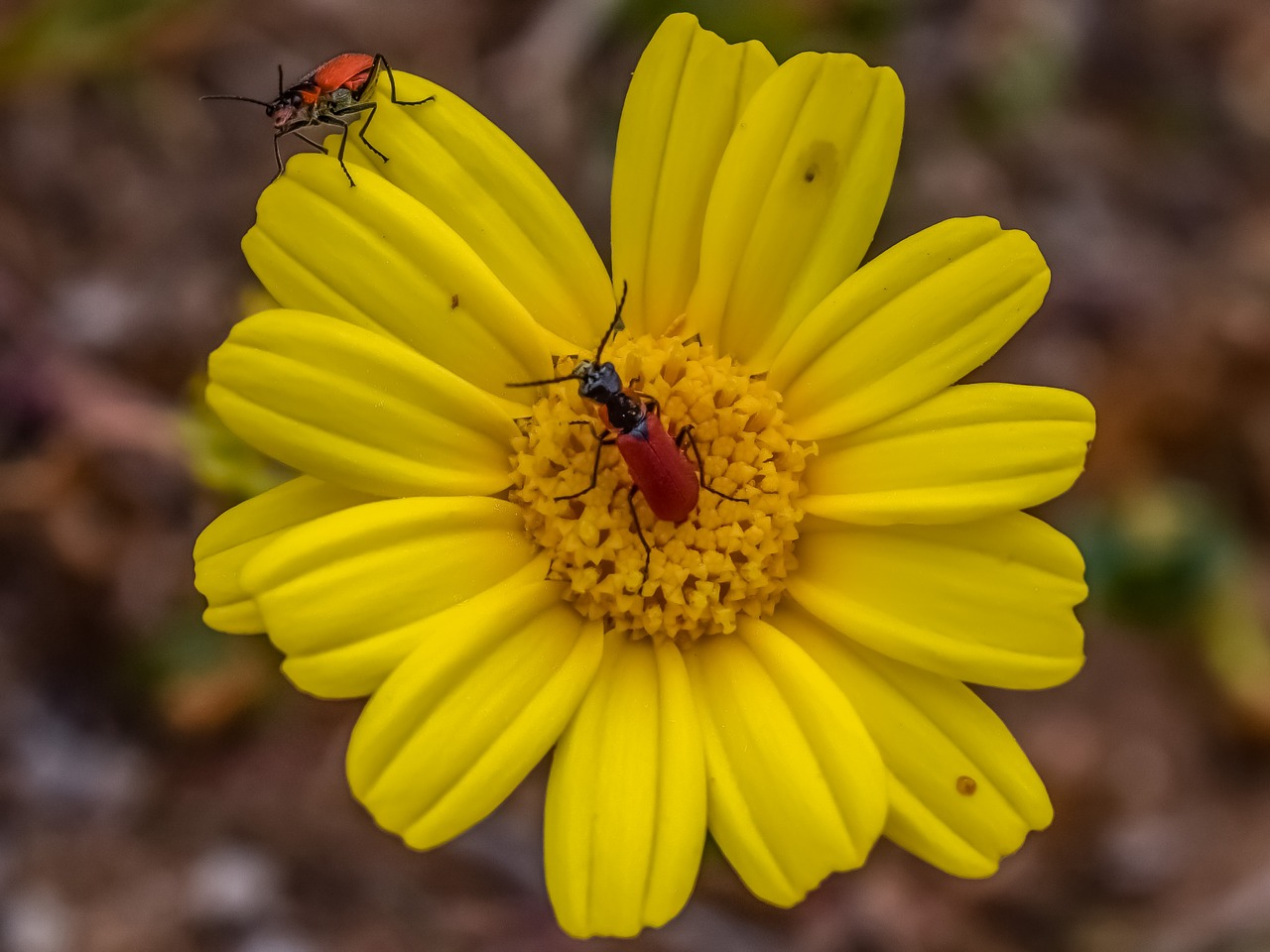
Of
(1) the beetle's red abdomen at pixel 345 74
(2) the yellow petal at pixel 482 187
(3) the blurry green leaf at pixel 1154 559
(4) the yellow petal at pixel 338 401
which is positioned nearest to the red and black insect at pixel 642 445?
(2) the yellow petal at pixel 482 187

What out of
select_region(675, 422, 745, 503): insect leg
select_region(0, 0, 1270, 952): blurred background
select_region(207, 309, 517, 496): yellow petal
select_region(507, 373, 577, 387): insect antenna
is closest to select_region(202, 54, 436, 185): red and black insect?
select_region(207, 309, 517, 496): yellow petal

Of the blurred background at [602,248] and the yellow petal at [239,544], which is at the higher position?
the blurred background at [602,248]

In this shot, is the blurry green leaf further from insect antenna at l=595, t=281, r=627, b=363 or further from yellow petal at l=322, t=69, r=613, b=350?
yellow petal at l=322, t=69, r=613, b=350

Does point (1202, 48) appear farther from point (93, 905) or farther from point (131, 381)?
point (93, 905)

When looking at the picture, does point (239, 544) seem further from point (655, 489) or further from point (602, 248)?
point (602, 248)

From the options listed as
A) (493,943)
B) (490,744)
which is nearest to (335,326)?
(490,744)

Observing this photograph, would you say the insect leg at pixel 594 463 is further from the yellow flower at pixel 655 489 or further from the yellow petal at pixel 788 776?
the yellow petal at pixel 788 776
